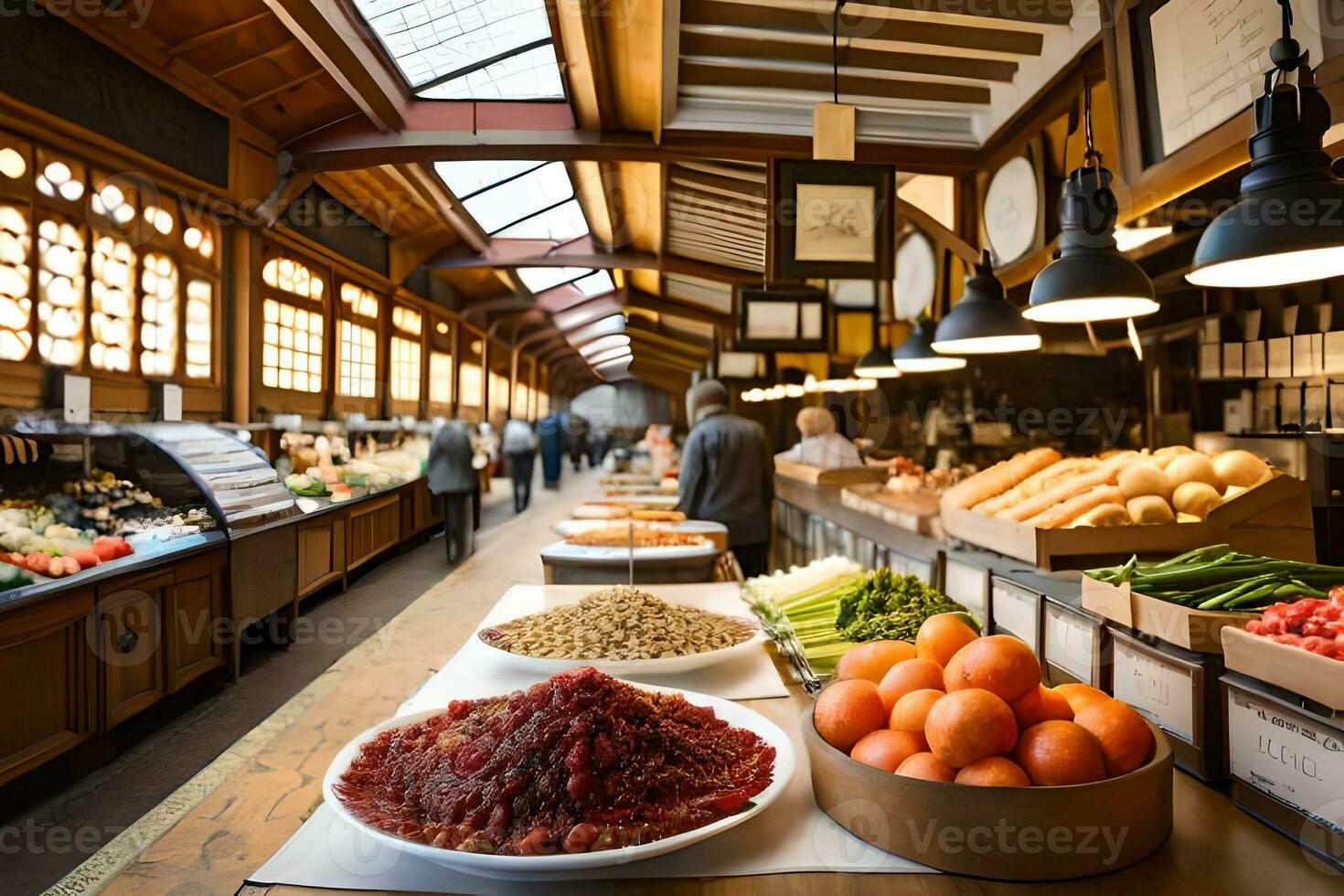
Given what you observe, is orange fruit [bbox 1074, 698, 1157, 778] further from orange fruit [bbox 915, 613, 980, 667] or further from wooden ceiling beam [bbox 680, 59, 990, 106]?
wooden ceiling beam [bbox 680, 59, 990, 106]

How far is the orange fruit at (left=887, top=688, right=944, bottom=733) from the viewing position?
112 cm

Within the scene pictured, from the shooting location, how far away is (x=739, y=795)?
108cm

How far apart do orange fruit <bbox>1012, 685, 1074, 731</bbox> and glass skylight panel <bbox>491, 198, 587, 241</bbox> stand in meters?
4.67

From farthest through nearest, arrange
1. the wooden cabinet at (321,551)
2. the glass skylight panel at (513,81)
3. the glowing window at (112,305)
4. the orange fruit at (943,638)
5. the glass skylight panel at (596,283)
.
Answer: the glass skylight panel at (596,283) → the glass skylight panel at (513,81) → the wooden cabinet at (321,551) → the glowing window at (112,305) → the orange fruit at (943,638)

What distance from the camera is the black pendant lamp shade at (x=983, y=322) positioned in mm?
2785

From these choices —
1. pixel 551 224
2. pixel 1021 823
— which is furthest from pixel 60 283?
pixel 551 224

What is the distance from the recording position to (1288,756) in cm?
108

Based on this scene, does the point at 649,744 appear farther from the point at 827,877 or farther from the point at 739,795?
the point at 827,877

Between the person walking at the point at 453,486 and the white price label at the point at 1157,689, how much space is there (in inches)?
77.3

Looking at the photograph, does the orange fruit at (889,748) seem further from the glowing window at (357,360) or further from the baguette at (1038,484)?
the baguette at (1038,484)

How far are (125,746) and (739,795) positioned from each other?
1785 mm

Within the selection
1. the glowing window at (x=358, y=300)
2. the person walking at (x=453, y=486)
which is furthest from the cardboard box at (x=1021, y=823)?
the person walking at (x=453, y=486)

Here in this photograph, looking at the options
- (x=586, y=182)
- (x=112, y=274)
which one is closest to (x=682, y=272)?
(x=586, y=182)

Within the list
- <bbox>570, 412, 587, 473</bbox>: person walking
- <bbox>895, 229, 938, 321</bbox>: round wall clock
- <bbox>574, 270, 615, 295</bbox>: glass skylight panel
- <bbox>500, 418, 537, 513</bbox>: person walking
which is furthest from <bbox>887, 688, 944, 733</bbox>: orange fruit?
<bbox>570, 412, 587, 473</bbox>: person walking
